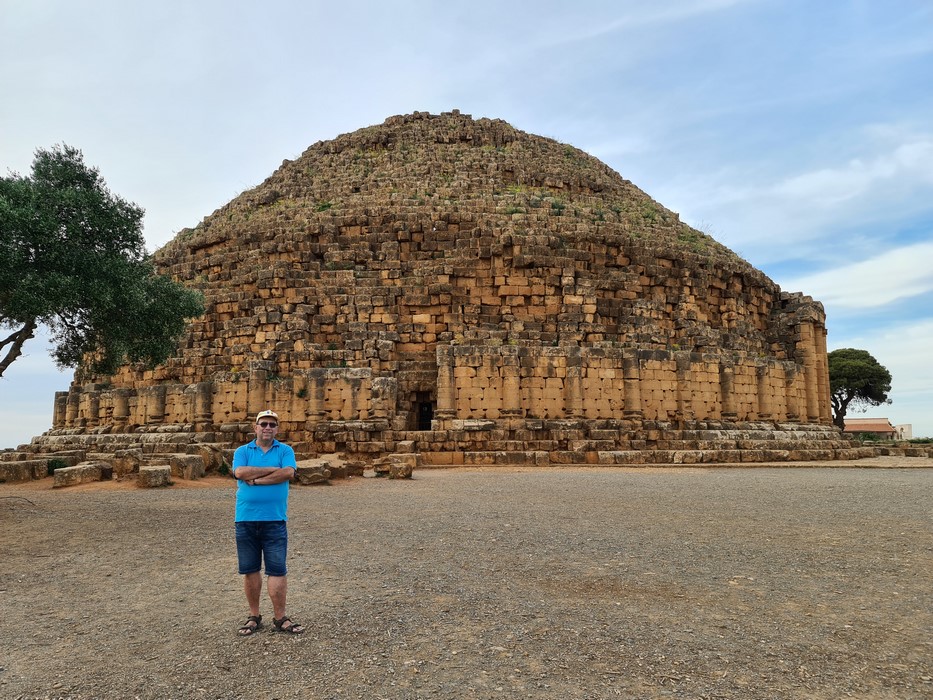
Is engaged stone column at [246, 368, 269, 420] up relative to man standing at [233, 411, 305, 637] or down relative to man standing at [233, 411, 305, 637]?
up

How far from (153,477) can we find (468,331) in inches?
412

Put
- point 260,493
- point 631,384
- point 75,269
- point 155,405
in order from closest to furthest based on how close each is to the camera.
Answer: point 260,493
point 75,269
point 631,384
point 155,405

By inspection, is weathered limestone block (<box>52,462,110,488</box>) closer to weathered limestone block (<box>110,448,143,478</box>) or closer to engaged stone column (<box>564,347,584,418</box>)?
weathered limestone block (<box>110,448,143,478</box>)

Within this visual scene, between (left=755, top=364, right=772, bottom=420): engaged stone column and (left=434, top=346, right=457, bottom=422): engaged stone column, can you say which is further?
(left=755, top=364, right=772, bottom=420): engaged stone column

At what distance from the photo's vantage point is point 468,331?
69.8 feet

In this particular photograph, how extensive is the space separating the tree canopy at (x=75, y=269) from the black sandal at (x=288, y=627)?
7.87 m

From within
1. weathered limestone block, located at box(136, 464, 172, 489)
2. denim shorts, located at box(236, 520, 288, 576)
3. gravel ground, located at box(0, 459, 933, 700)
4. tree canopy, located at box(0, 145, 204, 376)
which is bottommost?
gravel ground, located at box(0, 459, 933, 700)

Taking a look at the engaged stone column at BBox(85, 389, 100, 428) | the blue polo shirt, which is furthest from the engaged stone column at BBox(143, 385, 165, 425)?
the blue polo shirt

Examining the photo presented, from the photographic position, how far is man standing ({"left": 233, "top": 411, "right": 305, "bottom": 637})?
4629 mm

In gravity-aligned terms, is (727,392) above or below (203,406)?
Answer: above

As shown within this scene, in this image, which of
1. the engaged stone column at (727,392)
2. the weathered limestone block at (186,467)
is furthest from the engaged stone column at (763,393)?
the weathered limestone block at (186,467)

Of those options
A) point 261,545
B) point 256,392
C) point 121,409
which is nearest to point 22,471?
point 256,392

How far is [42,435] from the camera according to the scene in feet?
83.0

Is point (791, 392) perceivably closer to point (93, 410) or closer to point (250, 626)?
point (250, 626)
